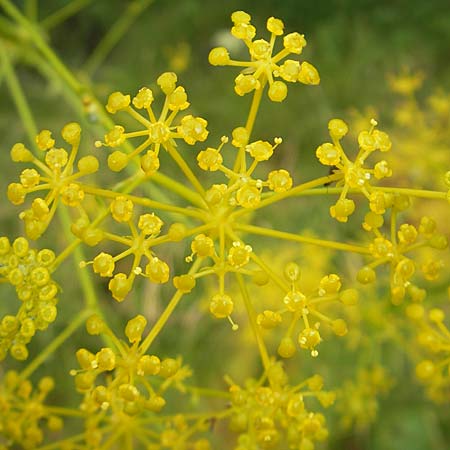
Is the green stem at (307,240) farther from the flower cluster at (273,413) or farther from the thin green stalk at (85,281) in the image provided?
the thin green stalk at (85,281)

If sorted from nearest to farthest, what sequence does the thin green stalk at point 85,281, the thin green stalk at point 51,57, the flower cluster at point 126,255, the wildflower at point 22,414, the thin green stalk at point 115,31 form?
1. the flower cluster at point 126,255
2. the wildflower at point 22,414
3. the thin green stalk at point 85,281
4. the thin green stalk at point 51,57
5. the thin green stalk at point 115,31

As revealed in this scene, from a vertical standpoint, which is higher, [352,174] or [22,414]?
[352,174]

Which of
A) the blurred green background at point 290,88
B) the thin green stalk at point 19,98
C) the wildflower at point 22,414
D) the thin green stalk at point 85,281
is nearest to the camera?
the wildflower at point 22,414

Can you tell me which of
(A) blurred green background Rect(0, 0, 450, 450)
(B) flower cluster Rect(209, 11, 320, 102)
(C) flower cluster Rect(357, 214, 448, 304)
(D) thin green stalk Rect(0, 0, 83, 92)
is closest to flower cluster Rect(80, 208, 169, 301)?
(B) flower cluster Rect(209, 11, 320, 102)

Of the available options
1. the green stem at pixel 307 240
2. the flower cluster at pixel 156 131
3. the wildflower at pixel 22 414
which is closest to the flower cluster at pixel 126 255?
the flower cluster at pixel 156 131

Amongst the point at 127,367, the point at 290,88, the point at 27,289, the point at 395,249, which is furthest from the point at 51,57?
the point at 290,88

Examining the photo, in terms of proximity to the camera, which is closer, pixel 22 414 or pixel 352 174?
pixel 352 174

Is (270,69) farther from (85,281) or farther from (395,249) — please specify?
(85,281)
